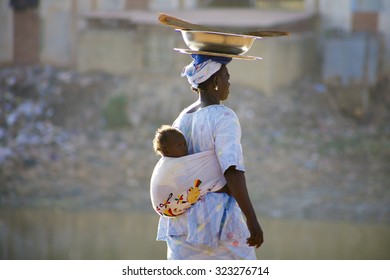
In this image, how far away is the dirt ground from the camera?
438 inches

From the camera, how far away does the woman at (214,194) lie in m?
2.86

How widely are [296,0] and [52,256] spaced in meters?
6.07

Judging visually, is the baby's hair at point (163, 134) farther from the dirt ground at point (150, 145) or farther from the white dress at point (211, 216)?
the dirt ground at point (150, 145)

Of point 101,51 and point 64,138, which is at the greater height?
point 101,51

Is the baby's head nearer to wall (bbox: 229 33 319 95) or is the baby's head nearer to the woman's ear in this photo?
the woman's ear

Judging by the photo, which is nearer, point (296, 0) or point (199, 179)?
point (199, 179)

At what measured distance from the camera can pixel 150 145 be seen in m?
11.8

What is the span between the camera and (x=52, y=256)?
8.33 metres

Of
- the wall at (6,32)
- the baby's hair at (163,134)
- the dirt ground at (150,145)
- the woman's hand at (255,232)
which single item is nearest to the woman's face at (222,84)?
the baby's hair at (163,134)

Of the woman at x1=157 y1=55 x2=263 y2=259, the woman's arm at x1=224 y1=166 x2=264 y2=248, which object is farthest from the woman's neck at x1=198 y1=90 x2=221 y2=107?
the woman's arm at x1=224 y1=166 x2=264 y2=248

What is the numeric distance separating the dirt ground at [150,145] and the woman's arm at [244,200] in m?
7.79
